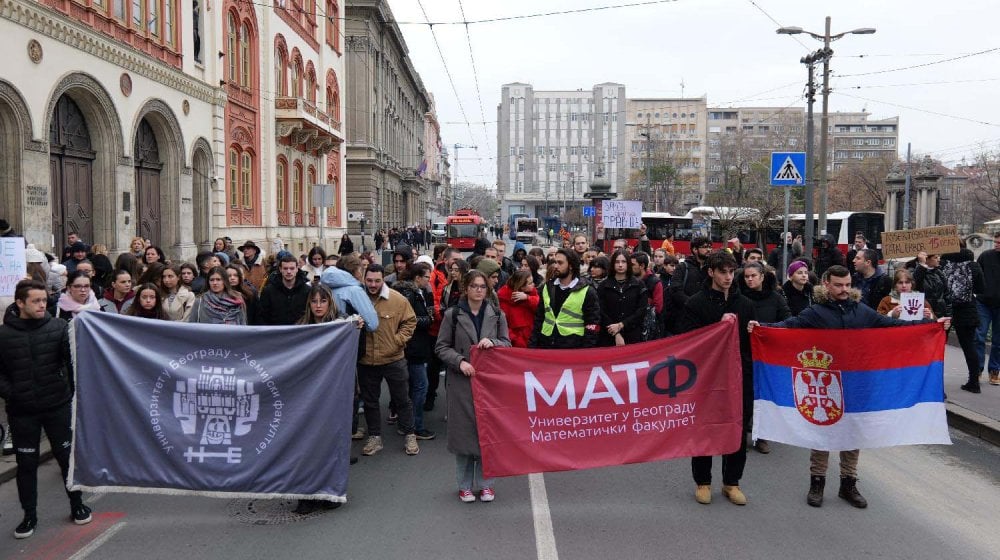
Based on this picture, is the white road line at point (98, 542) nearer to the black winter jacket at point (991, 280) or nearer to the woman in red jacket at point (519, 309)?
the woman in red jacket at point (519, 309)

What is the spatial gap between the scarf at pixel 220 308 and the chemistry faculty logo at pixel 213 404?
178cm

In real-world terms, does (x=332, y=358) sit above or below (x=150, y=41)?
below

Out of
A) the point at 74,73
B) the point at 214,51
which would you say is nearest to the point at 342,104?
the point at 214,51

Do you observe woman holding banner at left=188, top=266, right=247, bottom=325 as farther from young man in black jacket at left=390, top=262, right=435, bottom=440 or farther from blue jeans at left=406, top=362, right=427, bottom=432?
blue jeans at left=406, top=362, right=427, bottom=432

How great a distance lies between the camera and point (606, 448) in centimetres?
584

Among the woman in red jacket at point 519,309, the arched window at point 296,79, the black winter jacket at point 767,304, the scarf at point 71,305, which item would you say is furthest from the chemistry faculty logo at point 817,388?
the arched window at point 296,79

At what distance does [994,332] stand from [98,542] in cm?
990

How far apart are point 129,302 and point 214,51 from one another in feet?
64.7

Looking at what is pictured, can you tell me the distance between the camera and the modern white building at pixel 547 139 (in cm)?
14225

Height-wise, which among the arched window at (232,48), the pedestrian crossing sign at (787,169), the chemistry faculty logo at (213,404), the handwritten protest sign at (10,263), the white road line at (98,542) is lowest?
the white road line at (98,542)

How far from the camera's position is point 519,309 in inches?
324

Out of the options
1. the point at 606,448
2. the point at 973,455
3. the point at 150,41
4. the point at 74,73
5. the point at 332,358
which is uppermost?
the point at 150,41

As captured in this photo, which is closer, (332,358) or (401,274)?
(332,358)

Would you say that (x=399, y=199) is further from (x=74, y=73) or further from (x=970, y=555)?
(x=970, y=555)
